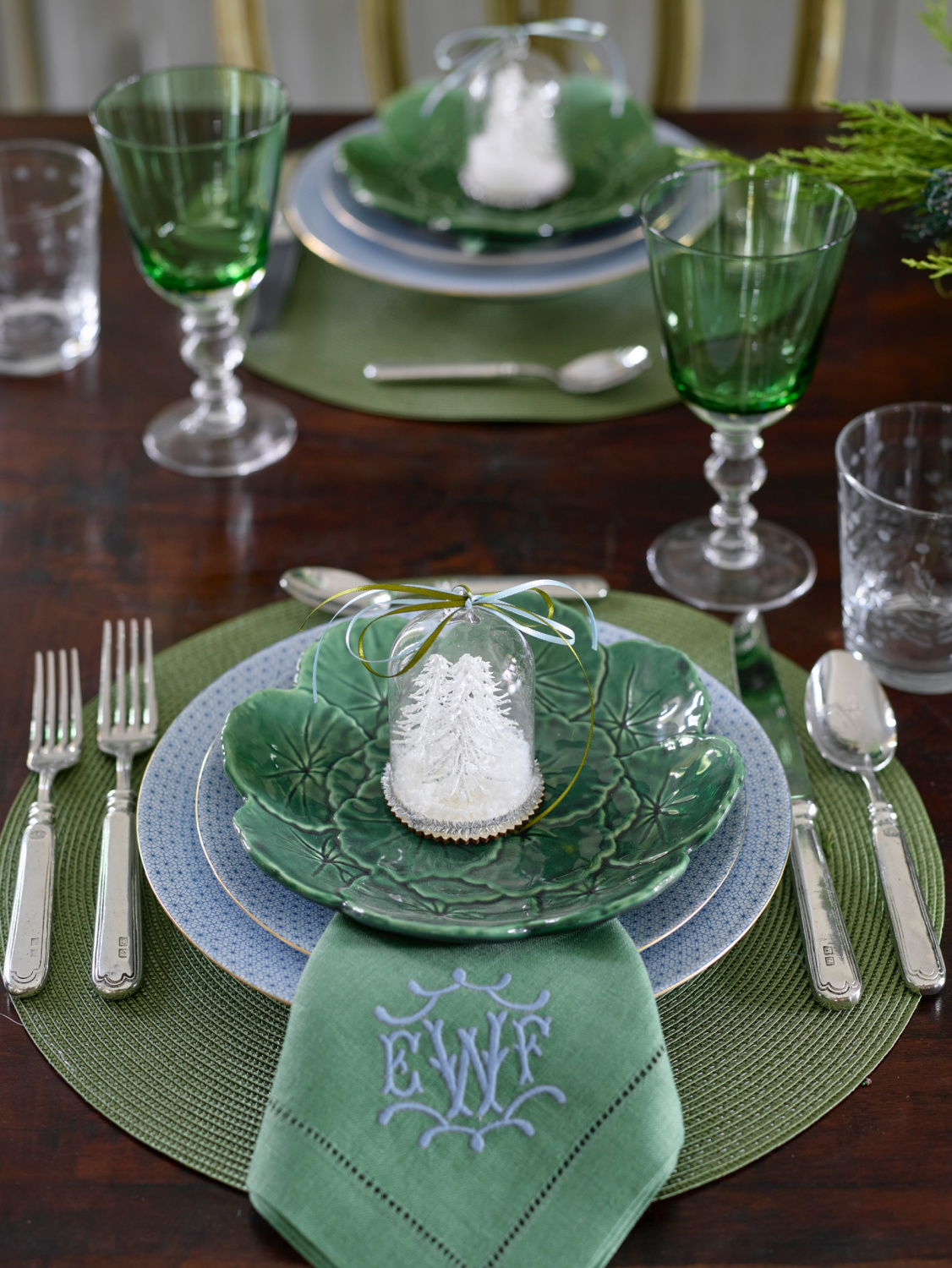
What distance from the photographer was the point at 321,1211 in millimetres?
487

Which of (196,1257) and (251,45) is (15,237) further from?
(196,1257)

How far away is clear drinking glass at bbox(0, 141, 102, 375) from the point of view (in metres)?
1.10

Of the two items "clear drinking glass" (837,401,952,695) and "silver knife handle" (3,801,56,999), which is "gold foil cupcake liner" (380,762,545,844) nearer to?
"silver knife handle" (3,801,56,999)

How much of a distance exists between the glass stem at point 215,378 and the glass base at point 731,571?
1.21 ft

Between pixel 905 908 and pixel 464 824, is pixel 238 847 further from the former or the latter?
pixel 905 908

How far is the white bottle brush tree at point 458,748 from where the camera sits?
0.63 meters

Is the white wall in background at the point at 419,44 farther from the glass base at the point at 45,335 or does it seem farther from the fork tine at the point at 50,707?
the fork tine at the point at 50,707

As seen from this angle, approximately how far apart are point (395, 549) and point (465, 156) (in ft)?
1.77

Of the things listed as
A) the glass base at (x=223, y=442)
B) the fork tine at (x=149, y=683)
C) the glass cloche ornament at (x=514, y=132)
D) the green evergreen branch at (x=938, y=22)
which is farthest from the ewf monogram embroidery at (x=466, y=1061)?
the glass cloche ornament at (x=514, y=132)

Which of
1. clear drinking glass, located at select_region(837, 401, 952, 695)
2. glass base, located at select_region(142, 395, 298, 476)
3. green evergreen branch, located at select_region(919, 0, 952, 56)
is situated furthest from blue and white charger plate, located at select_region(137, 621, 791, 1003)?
green evergreen branch, located at select_region(919, 0, 952, 56)

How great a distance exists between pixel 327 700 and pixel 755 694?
26 cm

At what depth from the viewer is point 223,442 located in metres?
1.02

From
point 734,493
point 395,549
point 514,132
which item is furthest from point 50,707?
point 514,132

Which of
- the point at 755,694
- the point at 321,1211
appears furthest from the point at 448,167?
the point at 321,1211
